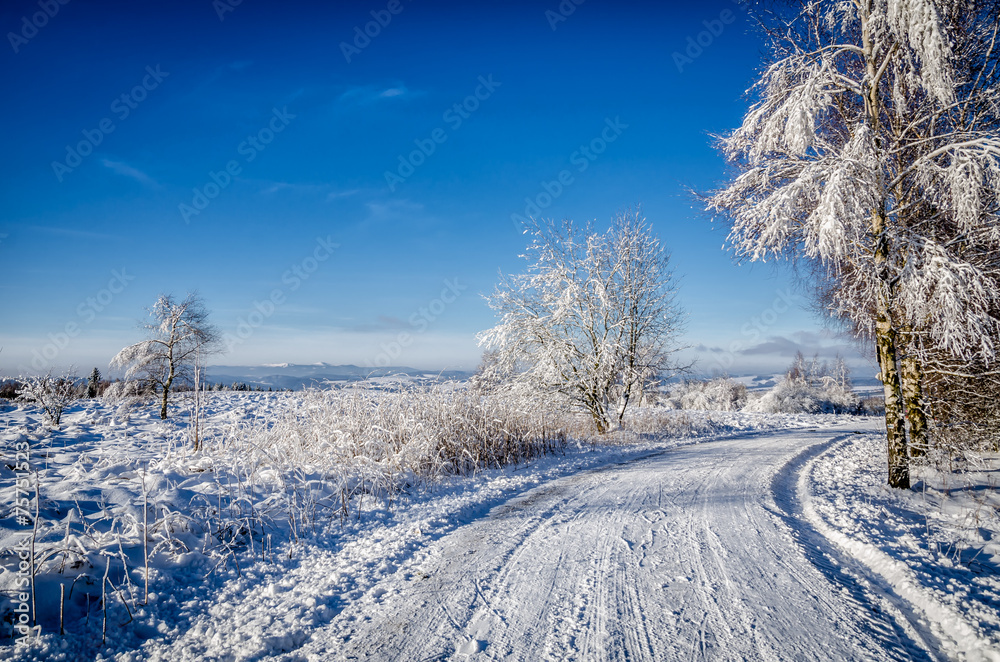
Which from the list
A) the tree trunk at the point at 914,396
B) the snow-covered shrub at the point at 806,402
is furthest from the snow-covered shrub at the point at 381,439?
the snow-covered shrub at the point at 806,402

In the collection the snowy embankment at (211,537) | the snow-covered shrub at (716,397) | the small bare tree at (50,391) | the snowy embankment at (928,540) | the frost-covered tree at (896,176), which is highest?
the frost-covered tree at (896,176)

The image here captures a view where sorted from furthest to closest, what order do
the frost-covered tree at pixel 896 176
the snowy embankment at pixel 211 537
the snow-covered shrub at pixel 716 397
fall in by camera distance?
1. the snow-covered shrub at pixel 716 397
2. the frost-covered tree at pixel 896 176
3. the snowy embankment at pixel 211 537

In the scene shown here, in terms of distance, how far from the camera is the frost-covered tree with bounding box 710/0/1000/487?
528 cm

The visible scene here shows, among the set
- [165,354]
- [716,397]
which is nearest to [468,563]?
[165,354]

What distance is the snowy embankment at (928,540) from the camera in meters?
2.61

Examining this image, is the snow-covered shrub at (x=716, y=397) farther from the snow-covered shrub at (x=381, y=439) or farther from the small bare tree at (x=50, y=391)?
the small bare tree at (x=50, y=391)

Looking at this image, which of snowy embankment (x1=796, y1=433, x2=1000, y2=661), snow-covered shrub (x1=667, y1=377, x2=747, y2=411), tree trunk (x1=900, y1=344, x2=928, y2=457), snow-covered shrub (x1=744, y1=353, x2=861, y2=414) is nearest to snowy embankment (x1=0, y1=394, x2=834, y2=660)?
snowy embankment (x1=796, y1=433, x2=1000, y2=661)

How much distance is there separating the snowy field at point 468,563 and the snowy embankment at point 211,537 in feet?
0.06

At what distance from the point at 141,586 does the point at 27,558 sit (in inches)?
28.8

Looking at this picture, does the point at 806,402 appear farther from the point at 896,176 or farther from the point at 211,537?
the point at 211,537

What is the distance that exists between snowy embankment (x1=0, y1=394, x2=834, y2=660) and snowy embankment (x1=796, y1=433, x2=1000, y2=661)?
3735 mm

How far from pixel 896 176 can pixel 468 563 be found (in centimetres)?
830

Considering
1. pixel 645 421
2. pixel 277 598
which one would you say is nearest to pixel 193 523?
pixel 277 598

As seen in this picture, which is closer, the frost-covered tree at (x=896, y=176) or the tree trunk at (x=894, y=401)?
the frost-covered tree at (x=896, y=176)
